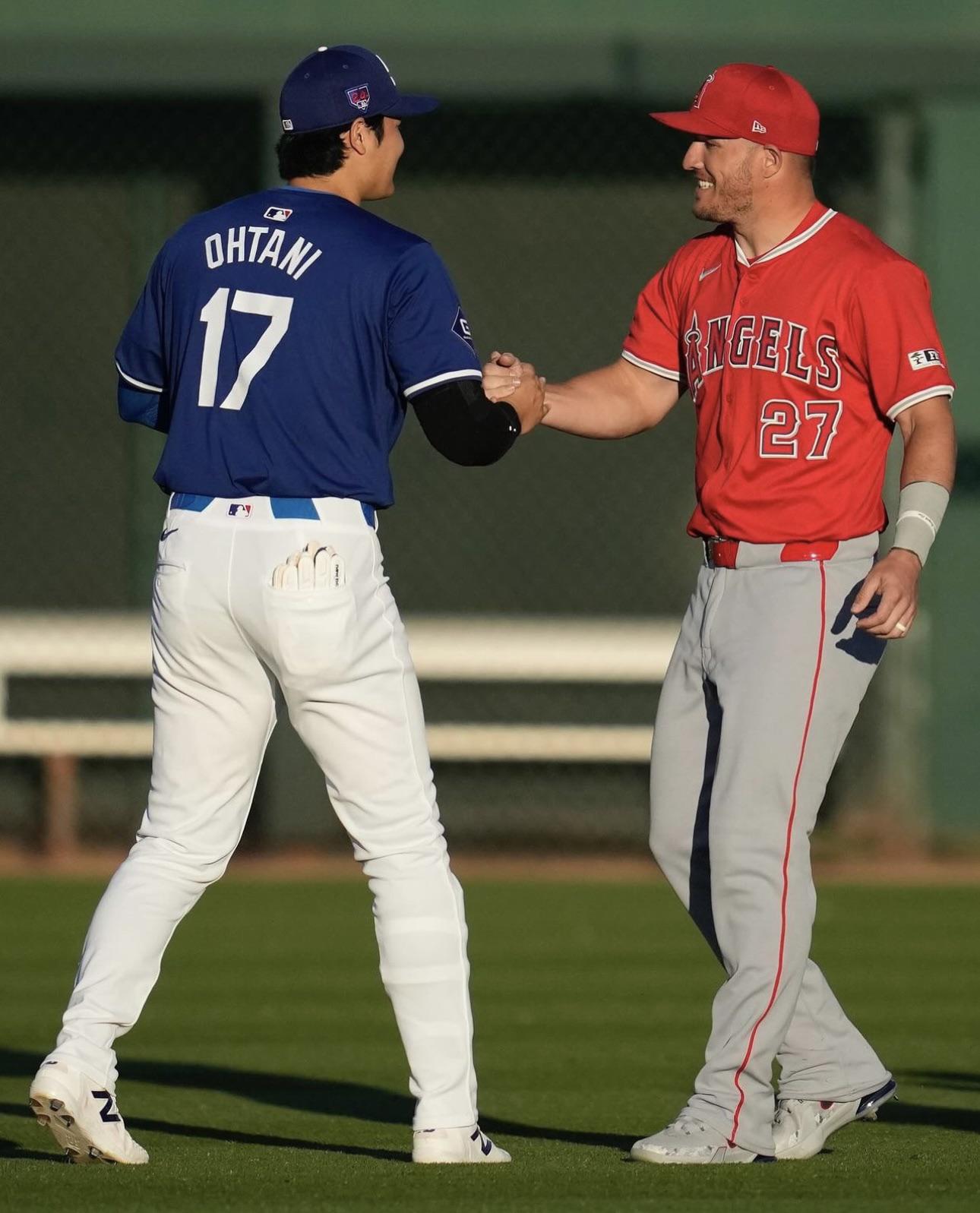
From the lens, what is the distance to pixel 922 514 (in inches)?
180

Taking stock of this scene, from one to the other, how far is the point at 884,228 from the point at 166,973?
5.83m

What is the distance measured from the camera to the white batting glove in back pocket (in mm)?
4395

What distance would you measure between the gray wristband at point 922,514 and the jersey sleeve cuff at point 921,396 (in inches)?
6.0

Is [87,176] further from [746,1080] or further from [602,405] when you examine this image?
[746,1080]

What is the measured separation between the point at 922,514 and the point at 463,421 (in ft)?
3.06

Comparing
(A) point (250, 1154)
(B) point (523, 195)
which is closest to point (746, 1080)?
(A) point (250, 1154)

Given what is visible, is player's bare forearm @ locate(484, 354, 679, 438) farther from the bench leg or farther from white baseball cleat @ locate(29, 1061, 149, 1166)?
the bench leg

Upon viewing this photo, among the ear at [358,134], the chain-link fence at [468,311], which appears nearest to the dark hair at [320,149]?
the ear at [358,134]

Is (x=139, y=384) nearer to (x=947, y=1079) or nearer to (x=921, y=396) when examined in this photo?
(x=921, y=396)

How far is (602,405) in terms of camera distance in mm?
5156

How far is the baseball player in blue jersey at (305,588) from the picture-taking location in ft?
14.5

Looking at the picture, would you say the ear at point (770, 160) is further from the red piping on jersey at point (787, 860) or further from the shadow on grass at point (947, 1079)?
the shadow on grass at point (947, 1079)

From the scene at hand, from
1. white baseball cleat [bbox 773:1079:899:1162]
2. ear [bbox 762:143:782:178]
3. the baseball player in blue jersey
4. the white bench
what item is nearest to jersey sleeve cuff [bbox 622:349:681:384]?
ear [bbox 762:143:782:178]

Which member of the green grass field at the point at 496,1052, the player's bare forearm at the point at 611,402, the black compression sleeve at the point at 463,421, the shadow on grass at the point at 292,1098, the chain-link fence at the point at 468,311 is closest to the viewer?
the green grass field at the point at 496,1052
